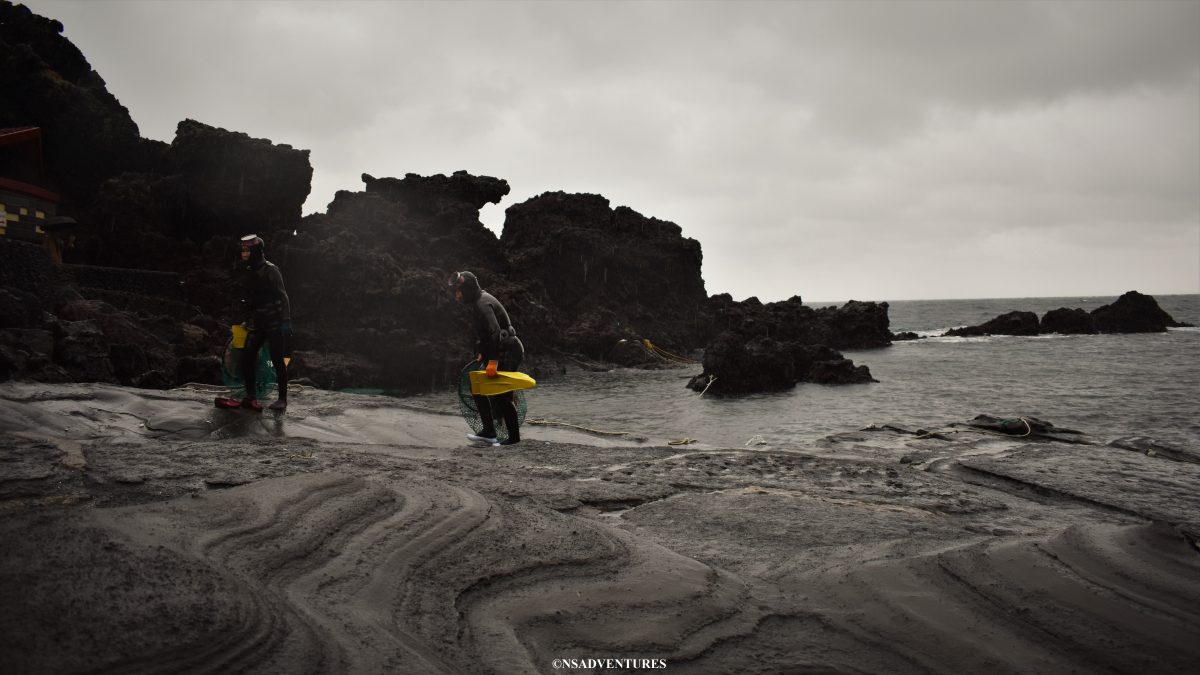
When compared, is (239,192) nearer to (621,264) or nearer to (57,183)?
(57,183)

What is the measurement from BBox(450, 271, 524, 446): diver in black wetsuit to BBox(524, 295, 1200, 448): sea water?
162cm

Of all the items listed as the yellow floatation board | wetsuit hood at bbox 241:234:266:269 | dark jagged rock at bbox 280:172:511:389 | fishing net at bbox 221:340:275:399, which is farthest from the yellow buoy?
dark jagged rock at bbox 280:172:511:389

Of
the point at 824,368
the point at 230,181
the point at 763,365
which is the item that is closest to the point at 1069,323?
the point at 824,368

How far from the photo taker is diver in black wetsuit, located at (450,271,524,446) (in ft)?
24.8

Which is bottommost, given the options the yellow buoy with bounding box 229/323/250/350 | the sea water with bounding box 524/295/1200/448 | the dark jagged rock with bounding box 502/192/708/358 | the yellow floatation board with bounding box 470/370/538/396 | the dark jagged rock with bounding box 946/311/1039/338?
the sea water with bounding box 524/295/1200/448

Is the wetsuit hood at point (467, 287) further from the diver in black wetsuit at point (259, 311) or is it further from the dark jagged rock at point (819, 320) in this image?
the dark jagged rock at point (819, 320)

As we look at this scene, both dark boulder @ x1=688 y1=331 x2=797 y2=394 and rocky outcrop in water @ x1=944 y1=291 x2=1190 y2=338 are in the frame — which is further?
rocky outcrop in water @ x1=944 y1=291 x2=1190 y2=338

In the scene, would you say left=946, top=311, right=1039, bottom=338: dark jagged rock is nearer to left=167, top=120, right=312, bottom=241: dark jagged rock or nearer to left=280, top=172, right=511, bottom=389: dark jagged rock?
left=280, top=172, right=511, bottom=389: dark jagged rock

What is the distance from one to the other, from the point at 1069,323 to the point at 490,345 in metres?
69.8

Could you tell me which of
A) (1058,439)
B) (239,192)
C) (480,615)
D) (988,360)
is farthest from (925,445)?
(239,192)

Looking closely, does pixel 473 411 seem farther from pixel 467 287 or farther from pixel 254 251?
pixel 254 251

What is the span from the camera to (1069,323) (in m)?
60.0

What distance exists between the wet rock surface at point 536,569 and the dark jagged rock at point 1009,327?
64.4 metres

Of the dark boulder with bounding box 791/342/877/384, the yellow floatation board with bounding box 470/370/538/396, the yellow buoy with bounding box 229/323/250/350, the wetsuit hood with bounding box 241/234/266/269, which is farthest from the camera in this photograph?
the dark boulder with bounding box 791/342/877/384
